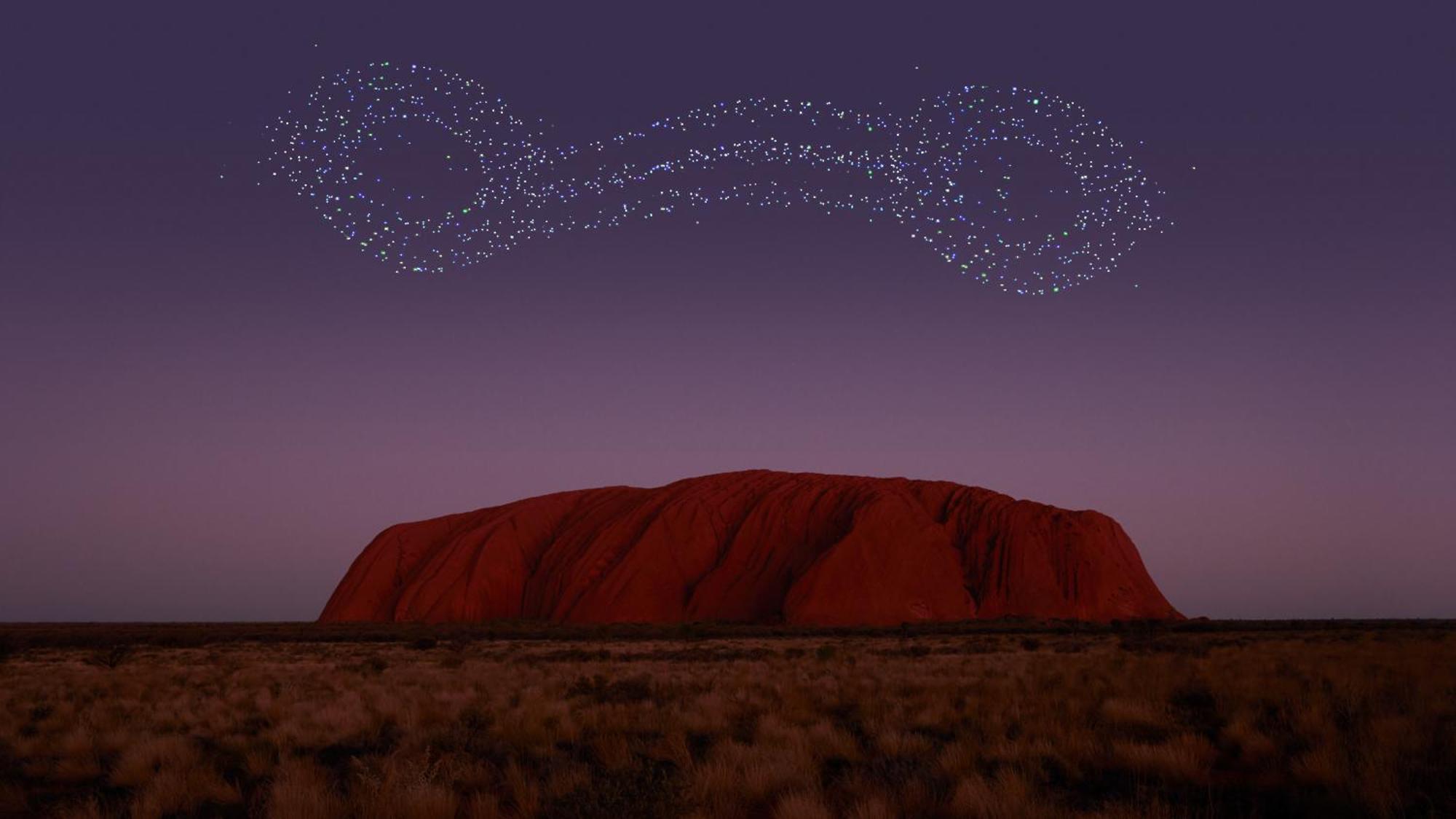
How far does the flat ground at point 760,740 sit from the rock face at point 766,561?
44334 millimetres

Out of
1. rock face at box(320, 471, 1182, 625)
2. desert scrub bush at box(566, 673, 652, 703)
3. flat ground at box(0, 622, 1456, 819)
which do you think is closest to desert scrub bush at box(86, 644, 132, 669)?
flat ground at box(0, 622, 1456, 819)

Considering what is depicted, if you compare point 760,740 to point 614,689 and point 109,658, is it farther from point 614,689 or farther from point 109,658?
point 109,658

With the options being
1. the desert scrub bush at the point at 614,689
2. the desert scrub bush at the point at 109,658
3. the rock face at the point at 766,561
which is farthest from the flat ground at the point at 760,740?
the rock face at the point at 766,561

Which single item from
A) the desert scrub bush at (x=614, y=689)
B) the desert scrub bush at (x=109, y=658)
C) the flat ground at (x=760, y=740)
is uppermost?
the flat ground at (x=760, y=740)

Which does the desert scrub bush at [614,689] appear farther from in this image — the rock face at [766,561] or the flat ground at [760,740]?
the rock face at [766,561]

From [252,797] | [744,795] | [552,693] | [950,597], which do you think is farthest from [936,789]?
[950,597]

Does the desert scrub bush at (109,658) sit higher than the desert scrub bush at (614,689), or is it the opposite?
the desert scrub bush at (614,689)

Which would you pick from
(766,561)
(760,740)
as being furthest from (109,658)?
Result: (766,561)

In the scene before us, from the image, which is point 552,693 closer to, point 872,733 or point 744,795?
point 872,733

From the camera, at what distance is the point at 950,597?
68000mm

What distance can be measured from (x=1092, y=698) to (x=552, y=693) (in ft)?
29.4

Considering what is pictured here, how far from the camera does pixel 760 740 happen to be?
10578 mm

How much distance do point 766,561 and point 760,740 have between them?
2467 inches

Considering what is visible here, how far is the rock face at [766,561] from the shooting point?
67.9 metres
